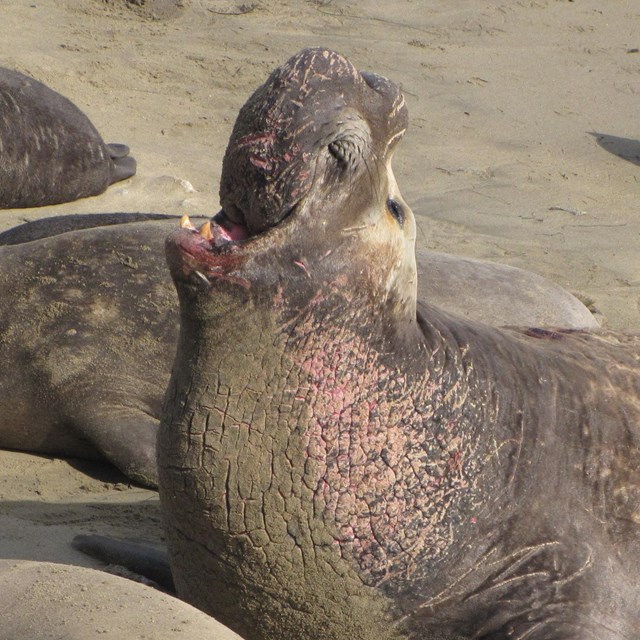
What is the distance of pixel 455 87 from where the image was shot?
10.8 m

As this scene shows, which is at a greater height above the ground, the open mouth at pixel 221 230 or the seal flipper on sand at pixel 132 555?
the open mouth at pixel 221 230

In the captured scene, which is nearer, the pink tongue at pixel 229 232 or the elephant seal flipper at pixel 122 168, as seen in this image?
the pink tongue at pixel 229 232

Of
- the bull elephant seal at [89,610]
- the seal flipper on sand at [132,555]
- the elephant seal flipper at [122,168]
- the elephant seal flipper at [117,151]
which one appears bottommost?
the seal flipper on sand at [132,555]

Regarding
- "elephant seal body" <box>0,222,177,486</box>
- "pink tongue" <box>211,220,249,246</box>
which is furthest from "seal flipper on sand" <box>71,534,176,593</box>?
"pink tongue" <box>211,220,249,246</box>

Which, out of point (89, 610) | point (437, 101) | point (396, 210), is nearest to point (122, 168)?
point (437, 101)

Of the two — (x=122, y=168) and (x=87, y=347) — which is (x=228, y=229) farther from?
(x=122, y=168)

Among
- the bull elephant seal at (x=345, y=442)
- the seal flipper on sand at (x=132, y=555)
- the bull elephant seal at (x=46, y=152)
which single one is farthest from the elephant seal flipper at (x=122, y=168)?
the bull elephant seal at (x=345, y=442)

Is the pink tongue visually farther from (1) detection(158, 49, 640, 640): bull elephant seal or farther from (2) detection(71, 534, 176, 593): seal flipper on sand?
(2) detection(71, 534, 176, 593): seal flipper on sand

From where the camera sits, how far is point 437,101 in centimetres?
1049

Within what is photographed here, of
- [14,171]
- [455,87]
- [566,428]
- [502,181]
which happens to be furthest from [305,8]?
[566,428]

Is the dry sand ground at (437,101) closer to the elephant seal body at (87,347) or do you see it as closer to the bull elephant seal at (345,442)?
the elephant seal body at (87,347)

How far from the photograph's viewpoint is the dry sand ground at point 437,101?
768 centimetres

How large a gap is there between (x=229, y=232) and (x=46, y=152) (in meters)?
5.51

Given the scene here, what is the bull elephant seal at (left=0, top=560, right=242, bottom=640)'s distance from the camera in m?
2.37
